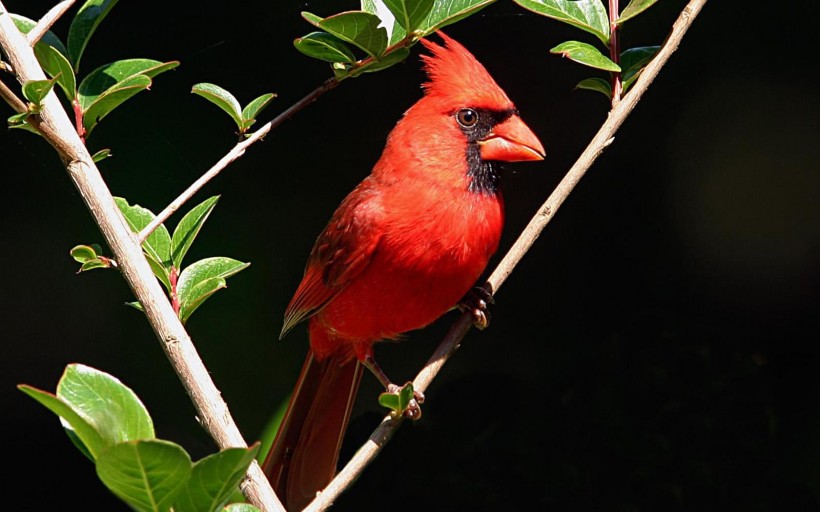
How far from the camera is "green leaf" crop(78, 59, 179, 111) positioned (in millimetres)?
1287

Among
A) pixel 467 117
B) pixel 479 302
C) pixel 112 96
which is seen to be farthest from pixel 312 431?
pixel 112 96

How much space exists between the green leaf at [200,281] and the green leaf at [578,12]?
22.6 inches

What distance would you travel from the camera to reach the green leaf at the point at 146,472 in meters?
0.86

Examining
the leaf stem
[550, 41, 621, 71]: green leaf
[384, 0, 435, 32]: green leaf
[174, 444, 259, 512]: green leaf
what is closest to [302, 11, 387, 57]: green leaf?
[384, 0, 435, 32]: green leaf

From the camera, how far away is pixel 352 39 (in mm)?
1305

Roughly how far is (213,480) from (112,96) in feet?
1.91

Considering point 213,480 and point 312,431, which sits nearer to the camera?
point 213,480

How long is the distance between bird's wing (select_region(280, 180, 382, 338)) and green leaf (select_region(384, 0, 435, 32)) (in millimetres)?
715

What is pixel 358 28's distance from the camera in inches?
50.6

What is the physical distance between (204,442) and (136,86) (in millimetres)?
1690

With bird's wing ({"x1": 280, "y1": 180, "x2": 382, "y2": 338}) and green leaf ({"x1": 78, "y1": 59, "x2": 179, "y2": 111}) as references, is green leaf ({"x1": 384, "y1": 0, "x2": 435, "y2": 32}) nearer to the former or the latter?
green leaf ({"x1": 78, "y1": 59, "x2": 179, "y2": 111})

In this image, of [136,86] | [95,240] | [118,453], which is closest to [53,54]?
[136,86]

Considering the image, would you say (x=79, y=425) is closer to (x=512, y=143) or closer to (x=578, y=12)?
(x=578, y=12)

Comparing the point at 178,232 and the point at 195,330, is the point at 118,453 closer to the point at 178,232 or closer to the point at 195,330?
the point at 178,232
